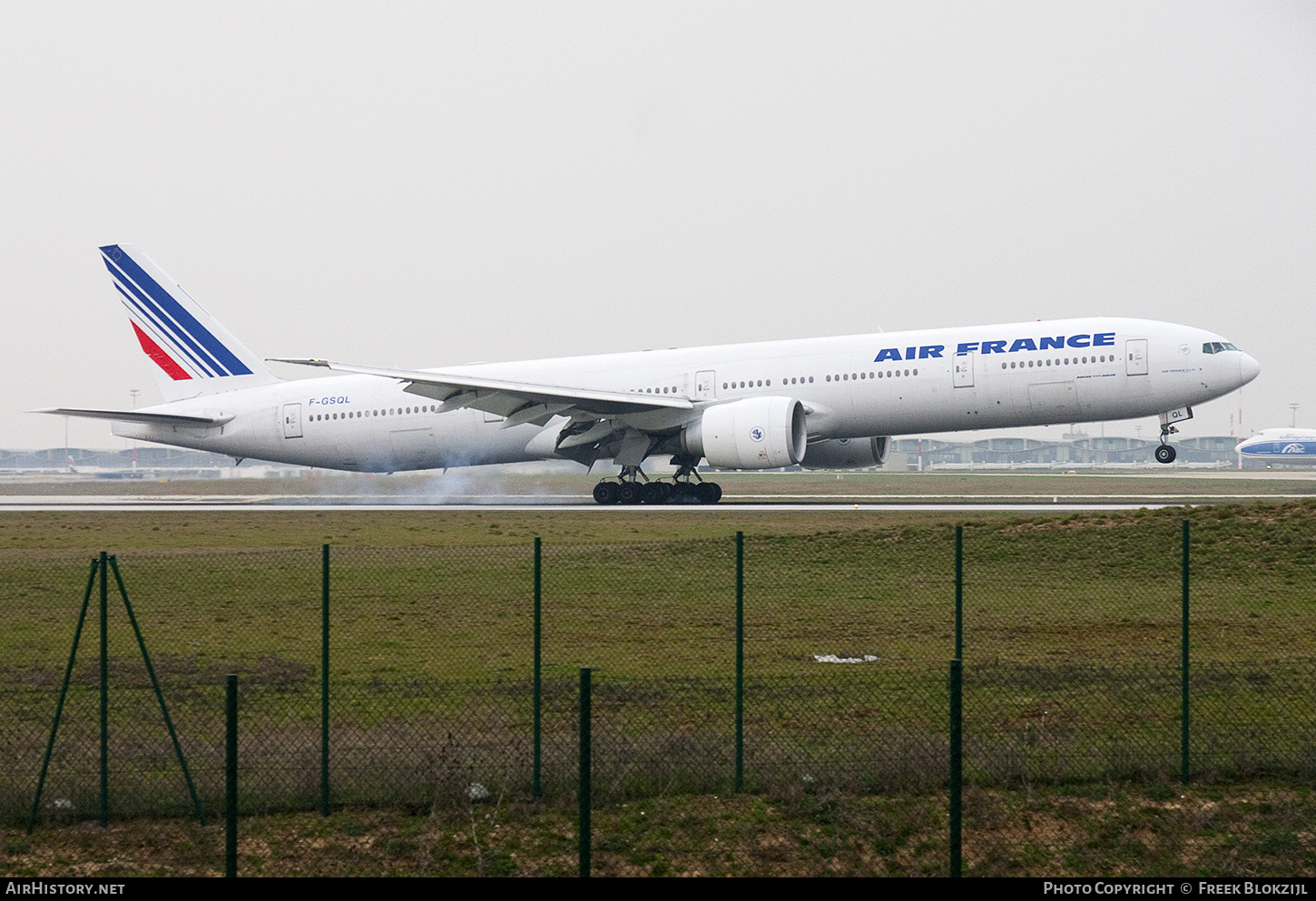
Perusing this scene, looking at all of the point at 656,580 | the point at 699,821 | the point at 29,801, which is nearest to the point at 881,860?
the point at 699,821

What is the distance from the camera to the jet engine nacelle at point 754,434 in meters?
34.5

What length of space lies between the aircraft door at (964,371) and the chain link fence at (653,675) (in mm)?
12690

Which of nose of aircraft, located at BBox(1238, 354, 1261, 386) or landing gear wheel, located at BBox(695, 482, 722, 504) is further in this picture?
landing gear wheel, located at BBox(695, 482, 722, 504)

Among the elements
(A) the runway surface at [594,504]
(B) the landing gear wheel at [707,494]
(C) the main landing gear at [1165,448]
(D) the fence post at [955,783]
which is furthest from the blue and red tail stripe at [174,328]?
(D) the fence post at [955,783]

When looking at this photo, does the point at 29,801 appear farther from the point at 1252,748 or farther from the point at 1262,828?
the point at 1252,748

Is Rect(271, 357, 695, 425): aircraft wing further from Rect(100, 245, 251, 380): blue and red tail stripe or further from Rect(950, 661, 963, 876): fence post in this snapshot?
Rect(950, 661, 963, 876): fence post

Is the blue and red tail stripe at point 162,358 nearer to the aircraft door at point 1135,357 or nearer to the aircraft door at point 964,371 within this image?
the aircraft door at point 964,371

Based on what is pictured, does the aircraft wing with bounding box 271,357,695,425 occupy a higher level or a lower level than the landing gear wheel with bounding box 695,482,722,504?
higher

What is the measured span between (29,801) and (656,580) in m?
Answer: 10.7

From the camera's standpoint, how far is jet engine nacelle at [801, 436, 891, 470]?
4062 centimetres

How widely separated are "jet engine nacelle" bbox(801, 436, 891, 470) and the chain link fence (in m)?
18.9

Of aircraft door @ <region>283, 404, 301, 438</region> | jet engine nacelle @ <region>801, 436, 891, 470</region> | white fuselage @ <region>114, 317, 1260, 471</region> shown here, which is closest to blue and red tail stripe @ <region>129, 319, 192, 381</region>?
white fuselage @ <region>114, 317, 1260, 471</region>

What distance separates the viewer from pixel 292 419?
1679 inches

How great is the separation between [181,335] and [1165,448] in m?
33.9
